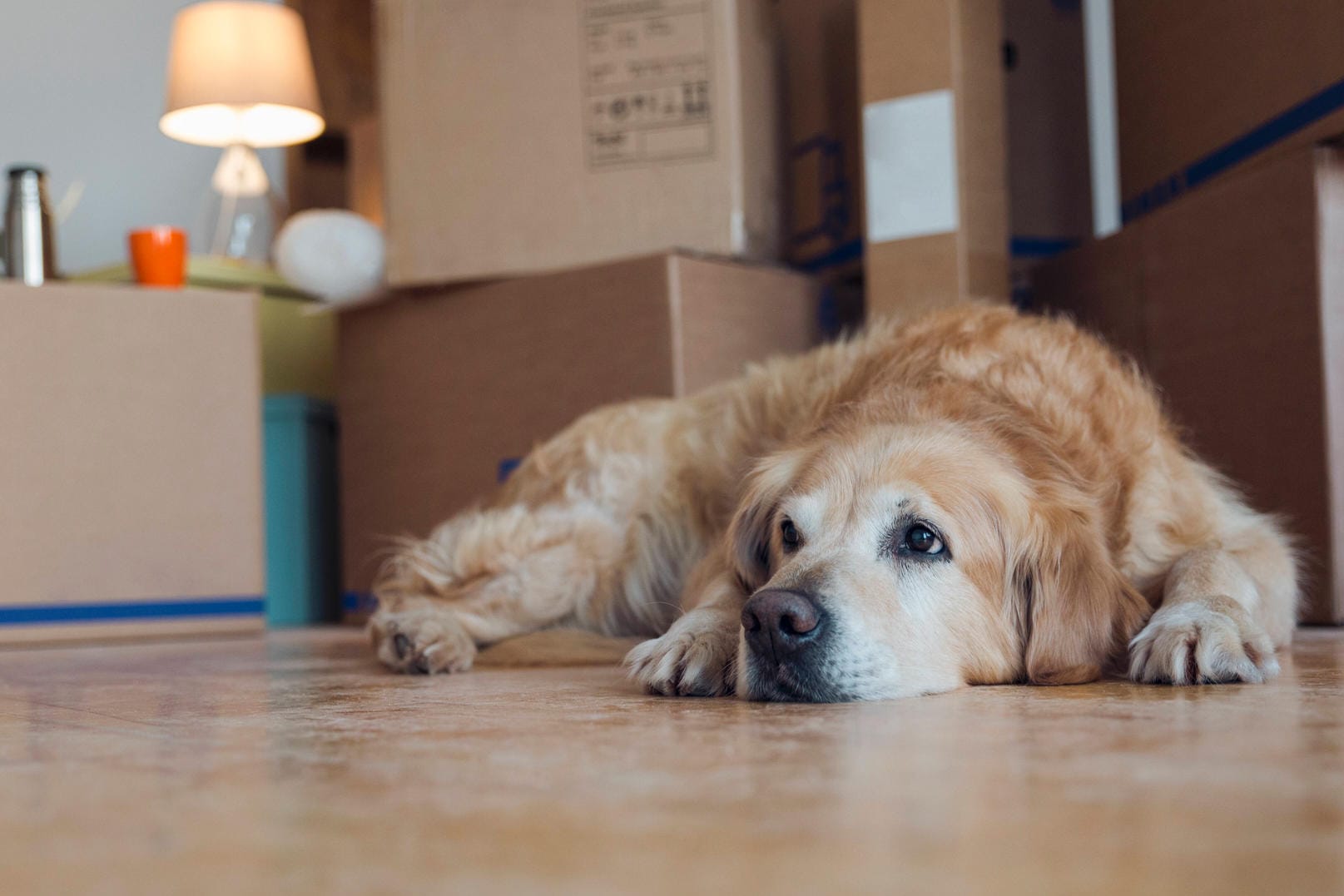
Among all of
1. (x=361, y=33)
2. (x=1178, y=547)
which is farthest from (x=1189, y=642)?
(x=361, y=33)

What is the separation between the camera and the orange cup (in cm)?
360

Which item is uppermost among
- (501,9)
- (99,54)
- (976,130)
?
(99,54)

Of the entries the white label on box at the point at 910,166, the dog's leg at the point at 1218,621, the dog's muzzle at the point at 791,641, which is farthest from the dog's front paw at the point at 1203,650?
the white label on box at the point at 910,166

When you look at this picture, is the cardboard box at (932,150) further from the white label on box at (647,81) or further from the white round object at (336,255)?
the white round object at (336,255)

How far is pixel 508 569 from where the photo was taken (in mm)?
2629

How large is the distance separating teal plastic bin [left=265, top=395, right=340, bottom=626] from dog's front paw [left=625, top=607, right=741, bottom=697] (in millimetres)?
2712

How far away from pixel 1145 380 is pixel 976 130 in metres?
0.78

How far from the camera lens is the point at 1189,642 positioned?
67.7 inches

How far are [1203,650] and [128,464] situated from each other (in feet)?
8.84

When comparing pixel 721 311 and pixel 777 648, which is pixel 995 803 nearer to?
pixel 777 648

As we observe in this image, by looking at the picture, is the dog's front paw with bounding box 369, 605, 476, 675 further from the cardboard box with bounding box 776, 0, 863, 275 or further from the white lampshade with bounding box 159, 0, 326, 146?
the white lampshade with bounding box 159, 0, 326, 146

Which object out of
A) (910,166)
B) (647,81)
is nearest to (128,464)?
(647,81)

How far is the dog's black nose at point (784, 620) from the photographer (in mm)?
1652

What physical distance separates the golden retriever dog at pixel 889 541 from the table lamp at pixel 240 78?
235 cm
